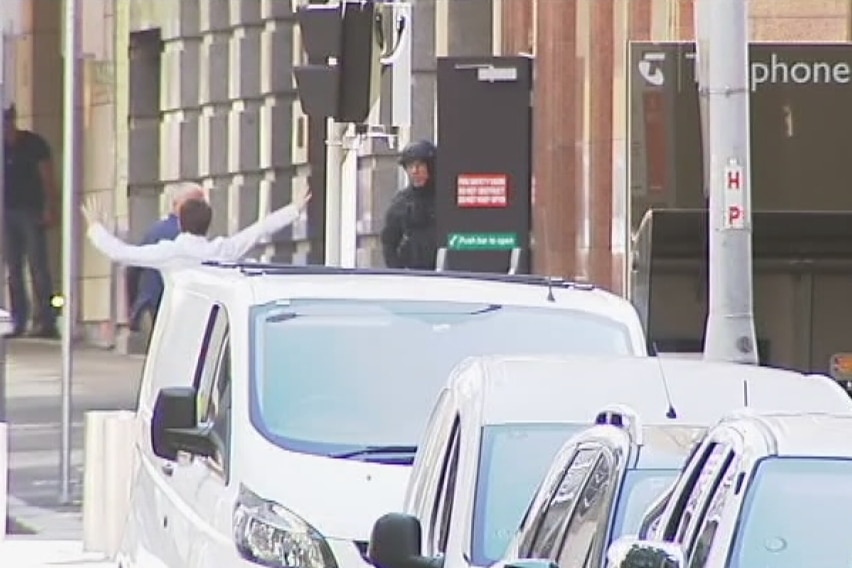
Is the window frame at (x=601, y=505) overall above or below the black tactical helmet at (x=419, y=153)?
below

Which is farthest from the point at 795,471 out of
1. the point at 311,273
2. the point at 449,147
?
the point at 449,147

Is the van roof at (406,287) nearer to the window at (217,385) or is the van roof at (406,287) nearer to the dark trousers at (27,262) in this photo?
the window at (217,385)

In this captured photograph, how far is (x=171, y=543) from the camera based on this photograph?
11578mm

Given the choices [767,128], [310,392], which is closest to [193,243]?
[767,128]

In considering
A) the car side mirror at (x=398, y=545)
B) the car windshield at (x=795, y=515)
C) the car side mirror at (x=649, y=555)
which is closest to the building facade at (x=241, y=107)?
the car side mirror at (x=398, y=545)

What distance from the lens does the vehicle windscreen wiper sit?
1084cm

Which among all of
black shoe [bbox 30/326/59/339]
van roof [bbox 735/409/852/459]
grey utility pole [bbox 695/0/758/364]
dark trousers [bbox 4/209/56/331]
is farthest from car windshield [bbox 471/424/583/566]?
black shoe [bbox 30/326/59/339]

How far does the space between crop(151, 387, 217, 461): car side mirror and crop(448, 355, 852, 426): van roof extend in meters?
2.18

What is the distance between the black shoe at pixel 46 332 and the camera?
98.3ft

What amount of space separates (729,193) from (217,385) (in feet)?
11.2

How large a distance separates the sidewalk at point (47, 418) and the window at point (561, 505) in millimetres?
9515

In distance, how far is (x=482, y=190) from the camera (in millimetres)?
20266

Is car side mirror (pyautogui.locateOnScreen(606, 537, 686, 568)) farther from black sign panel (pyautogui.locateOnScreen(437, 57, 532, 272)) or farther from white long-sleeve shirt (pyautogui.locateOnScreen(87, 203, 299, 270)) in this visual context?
black sign panel (pyautogui.locateOnScreen(437, 57, 532, 272))

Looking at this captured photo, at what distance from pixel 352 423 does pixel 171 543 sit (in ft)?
3.23
